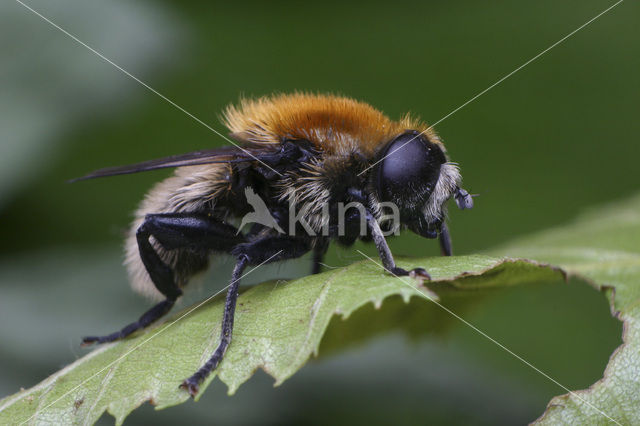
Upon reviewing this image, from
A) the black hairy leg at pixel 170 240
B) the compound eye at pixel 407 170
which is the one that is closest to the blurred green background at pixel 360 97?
the black hairy leg at pixel 170 240

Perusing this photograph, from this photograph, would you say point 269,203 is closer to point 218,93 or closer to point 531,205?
point 218,93

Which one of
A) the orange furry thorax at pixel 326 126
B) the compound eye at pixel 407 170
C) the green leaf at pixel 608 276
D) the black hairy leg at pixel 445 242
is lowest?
the green leaf at pixel 608 276

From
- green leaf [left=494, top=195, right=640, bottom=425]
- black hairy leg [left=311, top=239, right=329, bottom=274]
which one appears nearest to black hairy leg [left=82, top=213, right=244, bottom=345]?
black hairy leg [left=311, top=239, right=329, bottom=274]

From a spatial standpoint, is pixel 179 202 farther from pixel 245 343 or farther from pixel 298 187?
pixel 245 343

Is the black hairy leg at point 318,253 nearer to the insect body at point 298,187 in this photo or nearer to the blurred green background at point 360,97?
the insect body at point 298,187

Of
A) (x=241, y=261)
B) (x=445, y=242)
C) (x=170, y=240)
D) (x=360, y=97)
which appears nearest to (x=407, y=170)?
(x=445, y=242)

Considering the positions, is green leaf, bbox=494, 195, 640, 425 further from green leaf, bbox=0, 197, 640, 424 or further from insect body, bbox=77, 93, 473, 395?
insect body, bbox=77, 93, 473, 395
